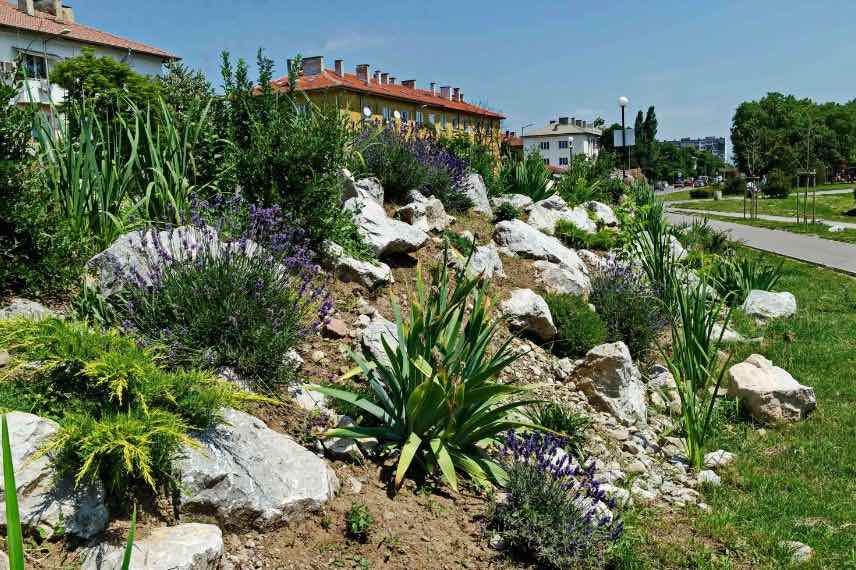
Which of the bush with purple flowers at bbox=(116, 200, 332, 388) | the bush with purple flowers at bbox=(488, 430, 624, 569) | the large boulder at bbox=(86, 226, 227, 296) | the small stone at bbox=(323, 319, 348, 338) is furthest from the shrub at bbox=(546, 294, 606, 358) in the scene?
the large boulder at bbox=(86, 226, 227, 296)

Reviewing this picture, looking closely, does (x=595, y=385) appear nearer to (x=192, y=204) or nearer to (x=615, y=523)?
(x=615, y=523)

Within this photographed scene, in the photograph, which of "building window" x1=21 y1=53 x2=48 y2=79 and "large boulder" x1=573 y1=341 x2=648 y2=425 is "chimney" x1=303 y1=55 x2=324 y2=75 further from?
"large boulder" x1=573 y1=341 x2=648 y2=425

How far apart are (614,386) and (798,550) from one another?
7.15ft

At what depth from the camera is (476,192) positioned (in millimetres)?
10539

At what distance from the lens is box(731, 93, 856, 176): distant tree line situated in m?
68.0

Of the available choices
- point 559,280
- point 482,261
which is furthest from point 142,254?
point 559,280

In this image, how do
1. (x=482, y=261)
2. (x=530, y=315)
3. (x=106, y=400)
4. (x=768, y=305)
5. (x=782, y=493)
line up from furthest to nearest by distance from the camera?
(x=768, y=305)
(x=482, y=261)
(x=530, y=315)
(x=782, y=493)
(x=106, y=400)

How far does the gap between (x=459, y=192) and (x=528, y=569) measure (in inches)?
278

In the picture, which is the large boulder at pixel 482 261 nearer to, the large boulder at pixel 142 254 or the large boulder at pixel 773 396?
the large boulder at pixel 773 396

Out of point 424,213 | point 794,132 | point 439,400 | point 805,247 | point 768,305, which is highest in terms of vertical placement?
point 794,132

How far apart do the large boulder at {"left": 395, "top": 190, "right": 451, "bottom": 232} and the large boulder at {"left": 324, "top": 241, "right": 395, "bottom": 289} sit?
71.3 inches

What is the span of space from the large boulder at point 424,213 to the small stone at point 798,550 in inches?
200

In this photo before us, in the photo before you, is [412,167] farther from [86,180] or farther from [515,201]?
[86,180]

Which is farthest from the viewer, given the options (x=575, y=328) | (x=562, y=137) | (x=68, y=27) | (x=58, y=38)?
(x=562, y=137)
